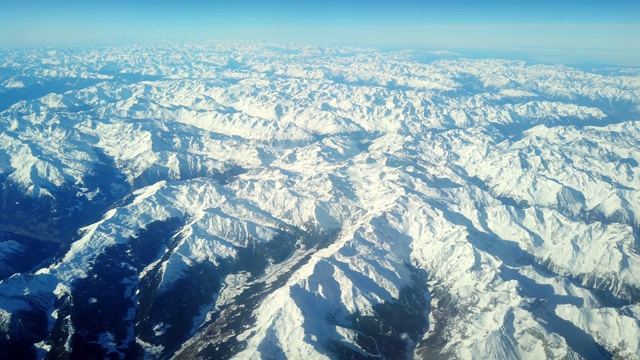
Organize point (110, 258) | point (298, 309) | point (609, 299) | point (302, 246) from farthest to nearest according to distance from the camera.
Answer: point (302, 246) → point (110, 258) → point (609, 299) → point (298, 309)

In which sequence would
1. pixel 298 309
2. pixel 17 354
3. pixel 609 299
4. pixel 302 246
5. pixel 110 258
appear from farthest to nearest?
1. pixel 302 246
2. pixel 110 258
3. pixel 609 299
4. pixel 298 309
5. pixel 17 354

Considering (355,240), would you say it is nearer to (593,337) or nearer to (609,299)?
(593,337)

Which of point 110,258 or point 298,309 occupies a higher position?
point 298,309

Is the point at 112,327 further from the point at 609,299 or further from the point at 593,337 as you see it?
the point at 609,299

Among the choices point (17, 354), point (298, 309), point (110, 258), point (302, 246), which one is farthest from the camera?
point (302, 246)

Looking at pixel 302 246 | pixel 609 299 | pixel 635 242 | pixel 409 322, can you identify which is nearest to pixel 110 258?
pixel 302 246

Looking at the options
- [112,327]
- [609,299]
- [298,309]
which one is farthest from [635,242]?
[112,327]

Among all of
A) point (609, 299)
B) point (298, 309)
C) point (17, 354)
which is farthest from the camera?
point (609, 299)

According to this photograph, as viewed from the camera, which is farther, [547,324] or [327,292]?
[327,292]

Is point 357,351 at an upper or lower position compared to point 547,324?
lower
